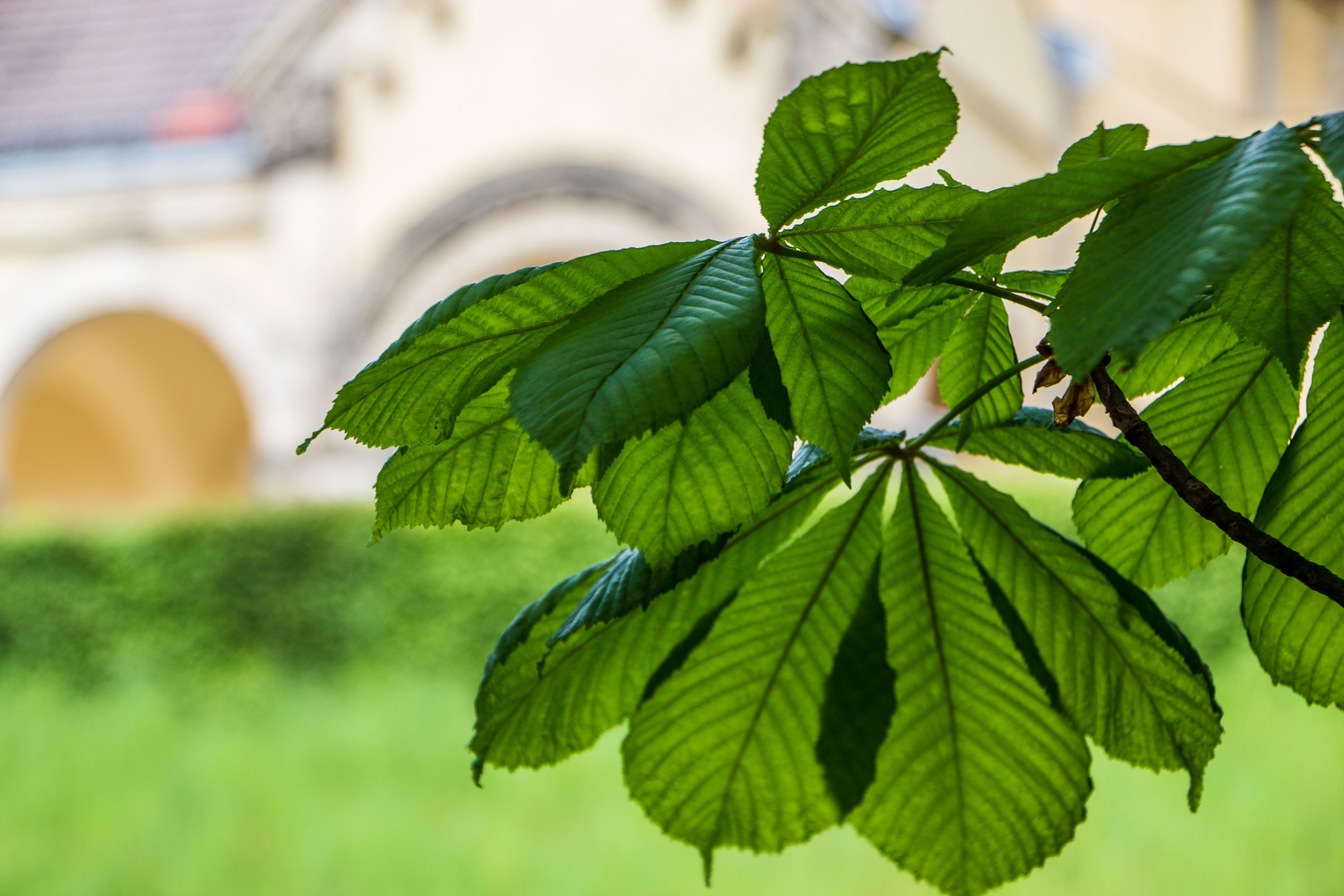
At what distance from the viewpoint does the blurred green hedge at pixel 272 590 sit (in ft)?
16.8

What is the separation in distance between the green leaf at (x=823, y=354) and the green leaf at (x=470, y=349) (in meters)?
0.03

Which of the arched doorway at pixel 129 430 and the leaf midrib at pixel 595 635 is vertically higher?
the arched doorway at pixel 129 430

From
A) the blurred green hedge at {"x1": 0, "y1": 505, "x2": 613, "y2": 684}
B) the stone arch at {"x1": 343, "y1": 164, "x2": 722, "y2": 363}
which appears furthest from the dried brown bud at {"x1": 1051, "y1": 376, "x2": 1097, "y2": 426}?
the stone arch at {"x1": 343, "y1": 164, "x2": 722, "y2": 363}

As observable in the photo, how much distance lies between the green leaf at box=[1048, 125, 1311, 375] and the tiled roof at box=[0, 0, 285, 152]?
26.4 feet

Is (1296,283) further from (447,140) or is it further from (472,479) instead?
(447,140)

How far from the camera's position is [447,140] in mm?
6805

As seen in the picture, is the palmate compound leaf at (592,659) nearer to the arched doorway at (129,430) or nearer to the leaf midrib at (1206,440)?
the leaf midrib at (1206,440)

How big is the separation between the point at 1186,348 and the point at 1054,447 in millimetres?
74

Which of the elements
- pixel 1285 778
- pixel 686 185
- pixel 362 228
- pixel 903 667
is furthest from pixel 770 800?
pixel 362 228

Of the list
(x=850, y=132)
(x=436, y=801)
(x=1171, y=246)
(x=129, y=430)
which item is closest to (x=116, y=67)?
(x=129, y=430)

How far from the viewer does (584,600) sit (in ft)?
1.57

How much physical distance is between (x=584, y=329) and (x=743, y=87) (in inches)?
250

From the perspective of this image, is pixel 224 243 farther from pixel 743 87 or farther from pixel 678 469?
pixel 678 469

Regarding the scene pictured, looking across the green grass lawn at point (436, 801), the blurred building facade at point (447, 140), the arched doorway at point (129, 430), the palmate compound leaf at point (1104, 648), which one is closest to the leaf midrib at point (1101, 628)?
the palmate compound leaf at point (1104, 648)
